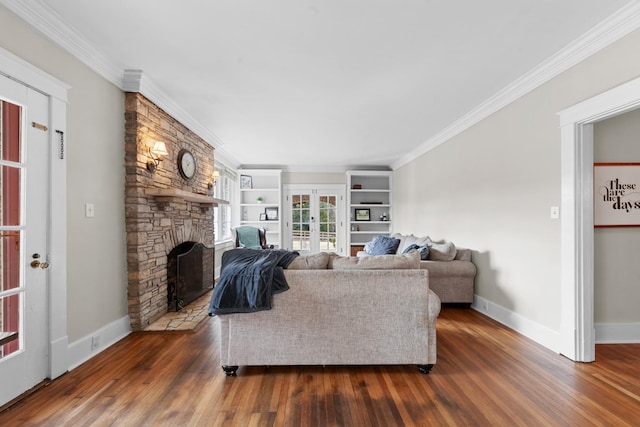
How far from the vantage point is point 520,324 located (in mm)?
3223

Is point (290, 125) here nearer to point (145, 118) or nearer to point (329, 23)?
point (145, 118)

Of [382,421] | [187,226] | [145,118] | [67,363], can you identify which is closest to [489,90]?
[382,421]

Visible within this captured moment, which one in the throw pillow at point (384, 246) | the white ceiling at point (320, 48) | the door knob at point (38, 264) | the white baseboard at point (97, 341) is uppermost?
the white ceiling at point (320, 48)

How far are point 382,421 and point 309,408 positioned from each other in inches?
17.6

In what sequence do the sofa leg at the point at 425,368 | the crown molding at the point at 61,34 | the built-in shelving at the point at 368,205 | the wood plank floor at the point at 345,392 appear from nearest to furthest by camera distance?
Answer: the wood plank floor at the point at 345,392 → the crown molding at the point at 61,34 → the sofa leg at the point at 425,368 → the built-in shelving at the point at 368,205

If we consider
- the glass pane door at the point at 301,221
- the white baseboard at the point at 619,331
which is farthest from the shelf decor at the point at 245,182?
the white baseboard at the point at 619,331

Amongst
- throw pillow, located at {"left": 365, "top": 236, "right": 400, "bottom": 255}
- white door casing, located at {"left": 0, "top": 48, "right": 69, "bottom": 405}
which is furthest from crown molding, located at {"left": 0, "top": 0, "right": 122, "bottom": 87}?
throw pillow, located at {"left": 365, "top": 236, "right": 400, "bottom": 255}

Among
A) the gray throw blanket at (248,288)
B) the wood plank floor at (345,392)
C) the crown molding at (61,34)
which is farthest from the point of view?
the gray throw blanket at (248,288)

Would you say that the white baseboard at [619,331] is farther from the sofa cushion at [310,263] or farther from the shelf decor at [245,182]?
the shelf decor at [245,182]

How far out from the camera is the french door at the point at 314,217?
806cm

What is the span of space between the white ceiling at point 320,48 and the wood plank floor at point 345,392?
8.26 ft

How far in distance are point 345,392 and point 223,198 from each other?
5396 millimetres

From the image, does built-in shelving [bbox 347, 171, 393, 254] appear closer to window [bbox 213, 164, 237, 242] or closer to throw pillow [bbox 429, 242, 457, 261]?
window [bbox 213, 164, 237, 242]

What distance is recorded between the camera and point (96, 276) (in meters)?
2.75
